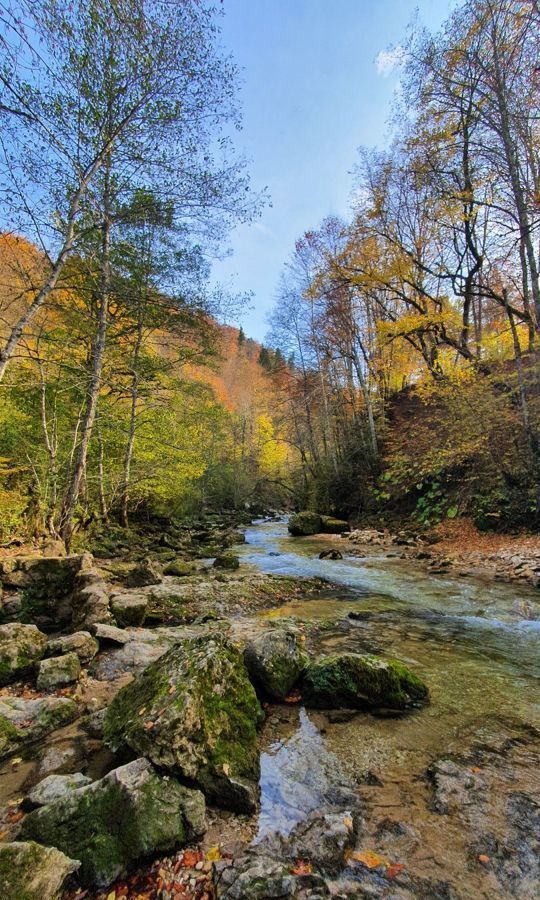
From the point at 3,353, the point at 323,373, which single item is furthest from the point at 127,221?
the point at 323,373

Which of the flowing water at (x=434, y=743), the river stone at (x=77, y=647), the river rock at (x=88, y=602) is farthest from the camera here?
the river rock at (x=88, y=602)

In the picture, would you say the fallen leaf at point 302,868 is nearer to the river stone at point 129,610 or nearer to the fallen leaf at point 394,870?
the fallen leaf at point 394,870

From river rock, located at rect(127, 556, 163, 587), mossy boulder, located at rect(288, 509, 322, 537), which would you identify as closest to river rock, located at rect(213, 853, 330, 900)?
river rock, located at rect(127, 556, 163, 587)

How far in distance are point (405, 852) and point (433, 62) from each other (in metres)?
14.5

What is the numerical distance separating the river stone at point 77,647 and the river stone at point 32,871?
271 centimetres

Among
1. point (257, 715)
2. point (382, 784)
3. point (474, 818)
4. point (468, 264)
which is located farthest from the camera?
point (468, 264)

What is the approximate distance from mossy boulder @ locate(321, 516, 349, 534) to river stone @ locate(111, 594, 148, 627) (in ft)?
38.8

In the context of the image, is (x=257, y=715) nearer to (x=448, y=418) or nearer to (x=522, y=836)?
(x=522, y=836)

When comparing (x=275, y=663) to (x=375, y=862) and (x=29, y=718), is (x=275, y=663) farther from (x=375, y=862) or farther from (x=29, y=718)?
(x=29, y=718)

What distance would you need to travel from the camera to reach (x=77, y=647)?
14.0 feet

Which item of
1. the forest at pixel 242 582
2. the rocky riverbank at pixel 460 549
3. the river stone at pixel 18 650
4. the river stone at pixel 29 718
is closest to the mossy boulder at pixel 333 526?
the forest at pixel 242 582

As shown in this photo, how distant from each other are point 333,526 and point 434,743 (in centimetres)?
1379

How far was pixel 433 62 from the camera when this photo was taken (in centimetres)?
966

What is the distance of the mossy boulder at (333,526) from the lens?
54.2ft
